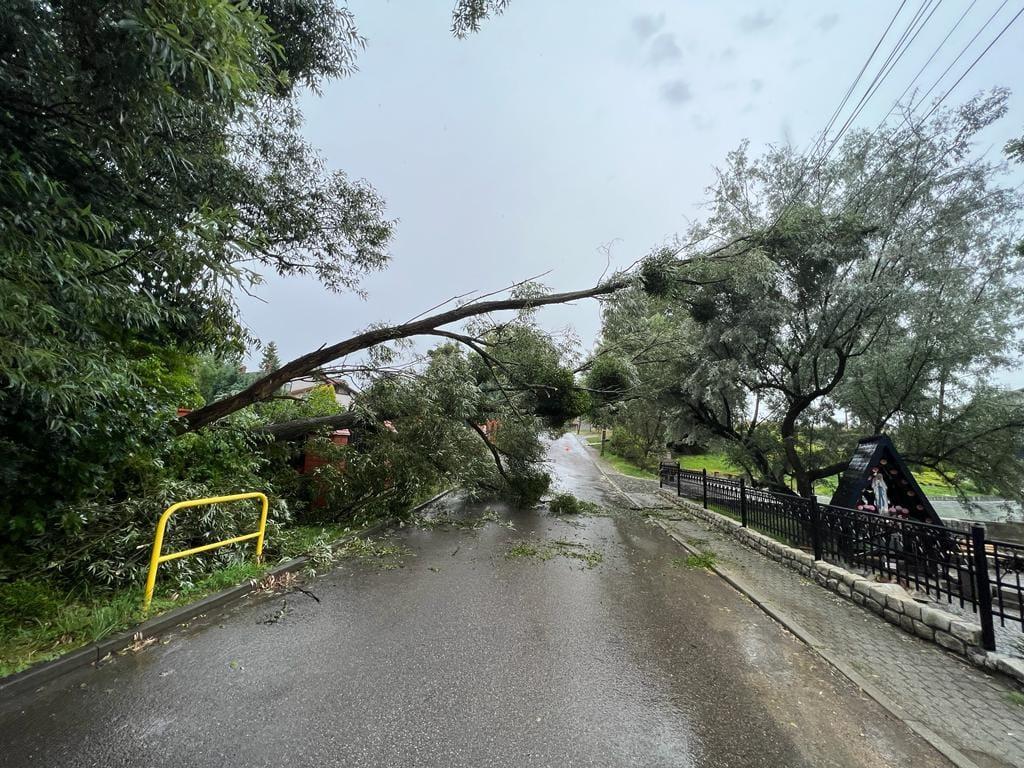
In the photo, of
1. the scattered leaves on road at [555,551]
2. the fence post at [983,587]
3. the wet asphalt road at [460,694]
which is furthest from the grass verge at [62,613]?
the fence post at [983,587]

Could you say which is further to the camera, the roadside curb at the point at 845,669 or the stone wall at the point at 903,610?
the stone wall at the point at 903,610

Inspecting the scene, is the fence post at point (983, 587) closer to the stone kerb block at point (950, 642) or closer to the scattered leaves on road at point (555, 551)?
the stone kerb block at point (950, 642)

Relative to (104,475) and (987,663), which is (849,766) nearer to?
(987,663)

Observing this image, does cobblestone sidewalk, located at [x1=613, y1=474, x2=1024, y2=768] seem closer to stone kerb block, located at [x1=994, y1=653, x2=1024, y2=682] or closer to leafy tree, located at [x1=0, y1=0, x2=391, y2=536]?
stone kerb block, located at [x1=994, y1=653, x2=1024, y2=682]

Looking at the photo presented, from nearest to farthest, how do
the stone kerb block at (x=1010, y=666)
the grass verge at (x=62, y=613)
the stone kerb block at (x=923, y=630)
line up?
the grass verge at (x=62, y=613) → the stone kerb block at (x=1010, y=666) → the stone kerb block at (x=923, y=630)

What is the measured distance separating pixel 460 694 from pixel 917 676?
367 cm

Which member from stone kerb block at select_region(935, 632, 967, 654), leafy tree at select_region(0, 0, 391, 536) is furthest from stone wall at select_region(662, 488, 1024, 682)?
leafy tree at select_region(0, 0, 391, 536)

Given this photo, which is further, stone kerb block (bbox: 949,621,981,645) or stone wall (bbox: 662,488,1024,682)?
stone kerb block (bbox: 949,621,981,645)

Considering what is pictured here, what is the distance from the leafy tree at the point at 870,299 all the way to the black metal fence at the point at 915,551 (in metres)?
3.31

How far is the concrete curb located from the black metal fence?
274 inches

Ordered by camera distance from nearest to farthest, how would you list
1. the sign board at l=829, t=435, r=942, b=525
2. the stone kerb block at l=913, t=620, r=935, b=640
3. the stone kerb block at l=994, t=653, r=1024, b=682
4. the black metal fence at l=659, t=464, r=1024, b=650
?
1. the stone kerb block at l=994, t=653, r=1024, b=682
2. the black metal fence at l=659, t=464, r=1024, b=650
3. the stone kerb block at l=913, t=620, r=935, b=640
4. the sign board at l=829, t=435, r=942, b=525

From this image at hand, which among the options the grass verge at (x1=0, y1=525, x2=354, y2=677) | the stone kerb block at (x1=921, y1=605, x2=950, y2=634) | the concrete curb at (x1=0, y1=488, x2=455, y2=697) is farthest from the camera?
the stone kerb block at (x1=921, y1=605, x2=950, y2=634)

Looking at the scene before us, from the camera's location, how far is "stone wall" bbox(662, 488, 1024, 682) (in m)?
3.52

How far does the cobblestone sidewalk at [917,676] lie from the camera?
2.68 meters
